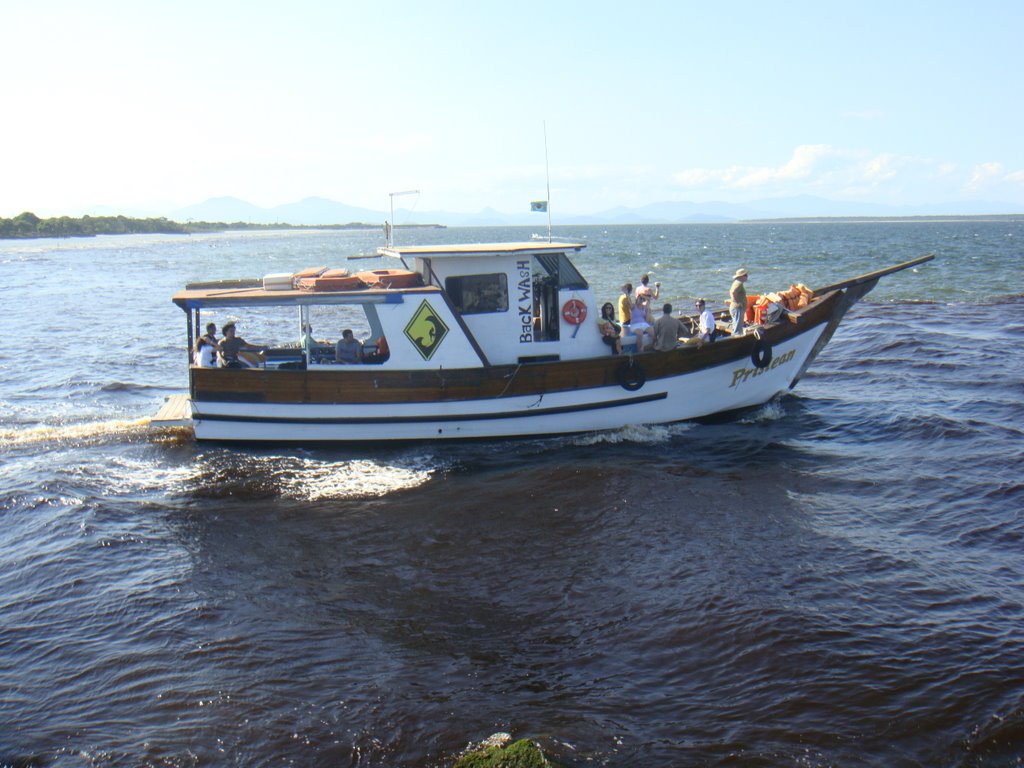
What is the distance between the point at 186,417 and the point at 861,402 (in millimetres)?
12833

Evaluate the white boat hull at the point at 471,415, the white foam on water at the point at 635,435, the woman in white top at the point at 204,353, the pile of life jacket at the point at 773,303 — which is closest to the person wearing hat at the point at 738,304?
the pile of life jacket at the point at 773,303

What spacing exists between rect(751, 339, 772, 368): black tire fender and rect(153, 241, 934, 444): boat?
0.02 metres

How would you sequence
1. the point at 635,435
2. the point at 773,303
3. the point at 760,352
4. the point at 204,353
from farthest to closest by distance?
the point at 773,303 < the point at 760,352 < the point at 635,435 < the point at 204,353

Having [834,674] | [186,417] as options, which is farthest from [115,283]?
[834,674]

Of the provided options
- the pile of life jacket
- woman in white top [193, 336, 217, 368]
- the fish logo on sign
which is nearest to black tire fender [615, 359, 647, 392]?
the pile of life jacket

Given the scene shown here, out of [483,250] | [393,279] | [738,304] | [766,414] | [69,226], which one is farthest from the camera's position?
[69,226]

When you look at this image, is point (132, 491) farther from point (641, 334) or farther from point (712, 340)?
point (712, 340)

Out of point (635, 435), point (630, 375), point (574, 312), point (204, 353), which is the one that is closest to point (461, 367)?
point (574, 312)

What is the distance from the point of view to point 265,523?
1175 cm

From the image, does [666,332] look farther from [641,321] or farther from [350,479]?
[350,479]

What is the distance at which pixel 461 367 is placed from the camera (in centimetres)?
1449

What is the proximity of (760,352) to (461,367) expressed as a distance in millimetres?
5248

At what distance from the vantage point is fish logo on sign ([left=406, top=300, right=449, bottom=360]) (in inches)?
569

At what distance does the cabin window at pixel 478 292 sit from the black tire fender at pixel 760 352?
14.4ft
